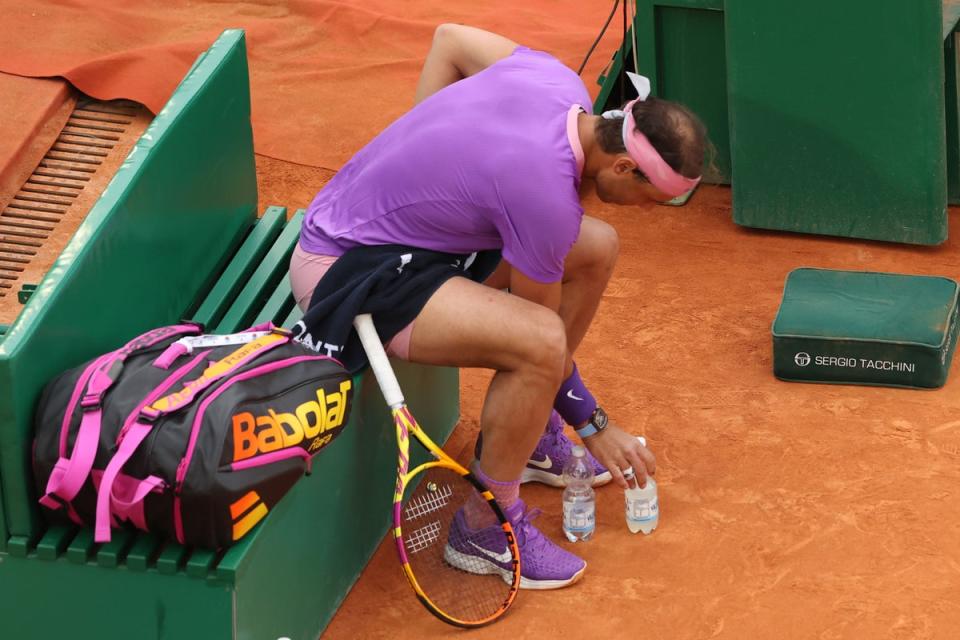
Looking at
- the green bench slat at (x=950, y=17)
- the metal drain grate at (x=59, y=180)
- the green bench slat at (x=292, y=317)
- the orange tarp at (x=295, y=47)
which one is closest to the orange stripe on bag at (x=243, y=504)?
the green bench slat at (x=292, y=317)

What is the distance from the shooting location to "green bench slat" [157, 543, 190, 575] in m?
3.46

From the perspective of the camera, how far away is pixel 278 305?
14.4 feet

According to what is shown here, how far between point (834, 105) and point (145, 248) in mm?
3064

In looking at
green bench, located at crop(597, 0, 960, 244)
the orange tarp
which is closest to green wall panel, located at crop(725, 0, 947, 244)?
green bench, located at crop(597, 0, 960, 244)

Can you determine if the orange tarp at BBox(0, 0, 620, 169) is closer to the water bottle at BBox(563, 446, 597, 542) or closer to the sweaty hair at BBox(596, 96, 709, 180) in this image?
the water bottle at BBox(563, 446, 597, 542)

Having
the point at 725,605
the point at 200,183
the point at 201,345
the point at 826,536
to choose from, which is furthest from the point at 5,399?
the point at 826,536

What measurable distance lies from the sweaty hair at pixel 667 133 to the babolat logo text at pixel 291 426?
930 mm

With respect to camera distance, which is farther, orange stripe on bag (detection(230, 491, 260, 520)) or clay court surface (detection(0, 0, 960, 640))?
clay court surface (detection(0, 0, 960, 640))

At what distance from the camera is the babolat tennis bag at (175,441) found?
11.0 ft

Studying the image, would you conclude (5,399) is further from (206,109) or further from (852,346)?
(852,346)

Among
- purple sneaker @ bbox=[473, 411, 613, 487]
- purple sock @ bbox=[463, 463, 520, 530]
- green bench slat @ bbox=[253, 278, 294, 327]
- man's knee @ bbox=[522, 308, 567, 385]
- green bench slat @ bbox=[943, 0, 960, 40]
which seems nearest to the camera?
man's knee @ bbox=[522, 308, 567, 385]

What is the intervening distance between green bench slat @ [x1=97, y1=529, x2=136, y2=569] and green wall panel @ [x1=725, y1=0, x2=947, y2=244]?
3.45 metres

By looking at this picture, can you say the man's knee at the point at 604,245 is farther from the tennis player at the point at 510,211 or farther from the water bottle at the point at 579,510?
the water bottle at the point at 579,510

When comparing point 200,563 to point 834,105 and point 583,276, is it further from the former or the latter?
point 834,105
